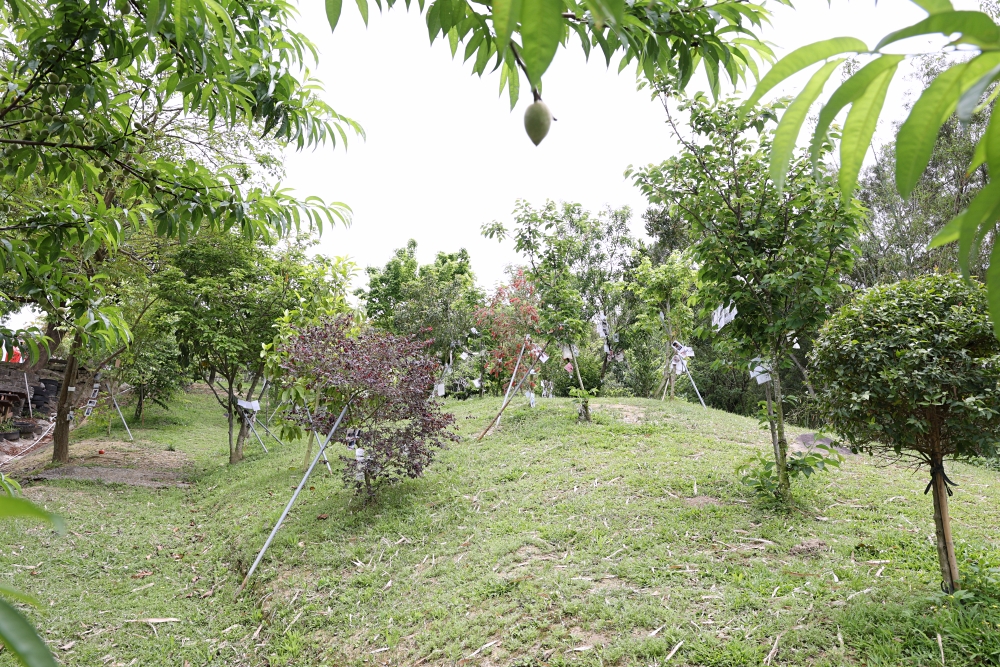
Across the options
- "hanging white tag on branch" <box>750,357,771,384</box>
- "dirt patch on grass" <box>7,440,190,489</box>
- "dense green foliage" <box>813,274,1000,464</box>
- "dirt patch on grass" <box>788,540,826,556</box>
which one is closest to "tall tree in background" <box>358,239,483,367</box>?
"dirt patch on grass" <box>7,440,190,489</box>

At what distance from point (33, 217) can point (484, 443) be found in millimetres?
5945

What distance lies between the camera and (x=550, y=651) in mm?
2811

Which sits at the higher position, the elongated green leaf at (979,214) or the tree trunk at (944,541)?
the elongated green leaf at (979,214)

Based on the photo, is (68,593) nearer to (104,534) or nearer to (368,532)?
(104,534)

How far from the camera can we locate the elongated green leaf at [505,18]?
0.46 metres

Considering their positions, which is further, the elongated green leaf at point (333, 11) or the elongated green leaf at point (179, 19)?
the elongated green leaf at point (179, 19)

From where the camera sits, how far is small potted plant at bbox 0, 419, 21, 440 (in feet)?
33.6

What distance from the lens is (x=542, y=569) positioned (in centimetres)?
367

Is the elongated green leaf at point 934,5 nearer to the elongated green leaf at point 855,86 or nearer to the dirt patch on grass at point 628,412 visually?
the elongated green leaf at point 855,86

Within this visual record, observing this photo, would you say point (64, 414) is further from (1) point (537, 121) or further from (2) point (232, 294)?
(1) point (537, 121)

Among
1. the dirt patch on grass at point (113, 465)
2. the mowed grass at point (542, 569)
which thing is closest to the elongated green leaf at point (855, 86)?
the mowed grass at point (542, 569)

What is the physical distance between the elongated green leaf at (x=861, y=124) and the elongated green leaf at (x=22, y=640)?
62 cm

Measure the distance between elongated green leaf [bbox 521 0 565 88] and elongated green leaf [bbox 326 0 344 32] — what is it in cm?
38

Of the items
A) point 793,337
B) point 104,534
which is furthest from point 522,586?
point 104,534
